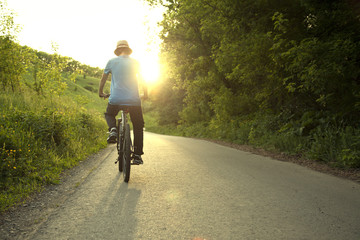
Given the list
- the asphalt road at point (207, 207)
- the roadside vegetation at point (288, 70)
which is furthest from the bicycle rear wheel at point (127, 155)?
the roadside vegetation at point (288, 70)

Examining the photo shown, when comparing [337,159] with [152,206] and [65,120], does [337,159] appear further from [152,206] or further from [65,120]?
[65,120]

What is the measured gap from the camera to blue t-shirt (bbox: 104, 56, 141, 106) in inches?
211

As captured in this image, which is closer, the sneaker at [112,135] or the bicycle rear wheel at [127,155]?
the bicycle rear wheel at [127,155]

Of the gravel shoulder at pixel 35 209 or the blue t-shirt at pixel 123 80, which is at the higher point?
the blue t-shirt at pixel 123 80

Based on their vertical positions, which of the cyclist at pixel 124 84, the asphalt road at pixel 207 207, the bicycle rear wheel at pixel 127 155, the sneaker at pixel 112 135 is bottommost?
the asphalt road at pixel 207 207

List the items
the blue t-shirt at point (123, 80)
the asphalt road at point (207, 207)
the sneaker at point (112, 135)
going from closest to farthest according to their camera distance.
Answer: the asphalt road at point (207, 207), the blue t-shirt at point (123, 80), the sneaker at point (112, 135)

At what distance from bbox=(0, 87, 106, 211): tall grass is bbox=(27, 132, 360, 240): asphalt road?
739 mm

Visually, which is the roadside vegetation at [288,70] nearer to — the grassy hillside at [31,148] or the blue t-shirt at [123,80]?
the blue t-shirt at [123,80]

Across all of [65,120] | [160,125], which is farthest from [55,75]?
[160,125]

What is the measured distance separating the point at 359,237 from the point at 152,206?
2404 millimetres

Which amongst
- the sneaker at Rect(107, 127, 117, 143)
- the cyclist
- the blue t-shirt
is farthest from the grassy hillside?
the blue t-shirt

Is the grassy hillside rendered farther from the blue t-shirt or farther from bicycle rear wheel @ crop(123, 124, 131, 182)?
the blue t-shirt

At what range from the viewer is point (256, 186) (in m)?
4.91

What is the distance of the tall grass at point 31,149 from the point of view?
452 cm
